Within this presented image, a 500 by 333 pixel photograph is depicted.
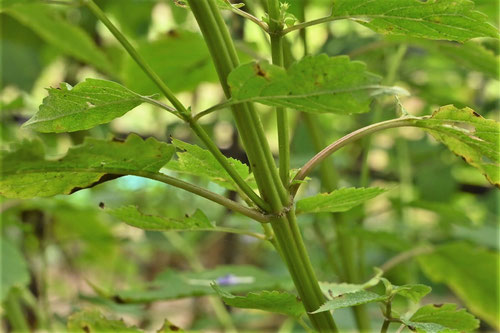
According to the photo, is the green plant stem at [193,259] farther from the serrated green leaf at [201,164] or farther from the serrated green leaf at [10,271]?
the serrated green leaf at [201,164]

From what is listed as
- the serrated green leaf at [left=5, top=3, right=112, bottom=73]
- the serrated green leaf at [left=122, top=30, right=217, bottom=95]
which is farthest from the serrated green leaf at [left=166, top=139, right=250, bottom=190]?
the serrated green leaf at [left=5, top=3, right=112, bottom=73]

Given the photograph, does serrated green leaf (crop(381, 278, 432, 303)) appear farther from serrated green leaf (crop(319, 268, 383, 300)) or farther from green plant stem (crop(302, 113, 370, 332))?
green plant stem (crop(302, 113, 370, 332))

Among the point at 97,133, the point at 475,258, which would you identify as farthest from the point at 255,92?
the point at 97,133

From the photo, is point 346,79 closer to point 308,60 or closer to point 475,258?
point 308,60

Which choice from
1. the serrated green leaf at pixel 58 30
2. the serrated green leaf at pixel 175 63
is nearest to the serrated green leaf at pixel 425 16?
the serrated green leaf at pixel 175 63

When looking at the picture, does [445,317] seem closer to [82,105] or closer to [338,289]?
[338,289]

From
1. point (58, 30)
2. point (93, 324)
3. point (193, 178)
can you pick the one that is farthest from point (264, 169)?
point (193, 178)
